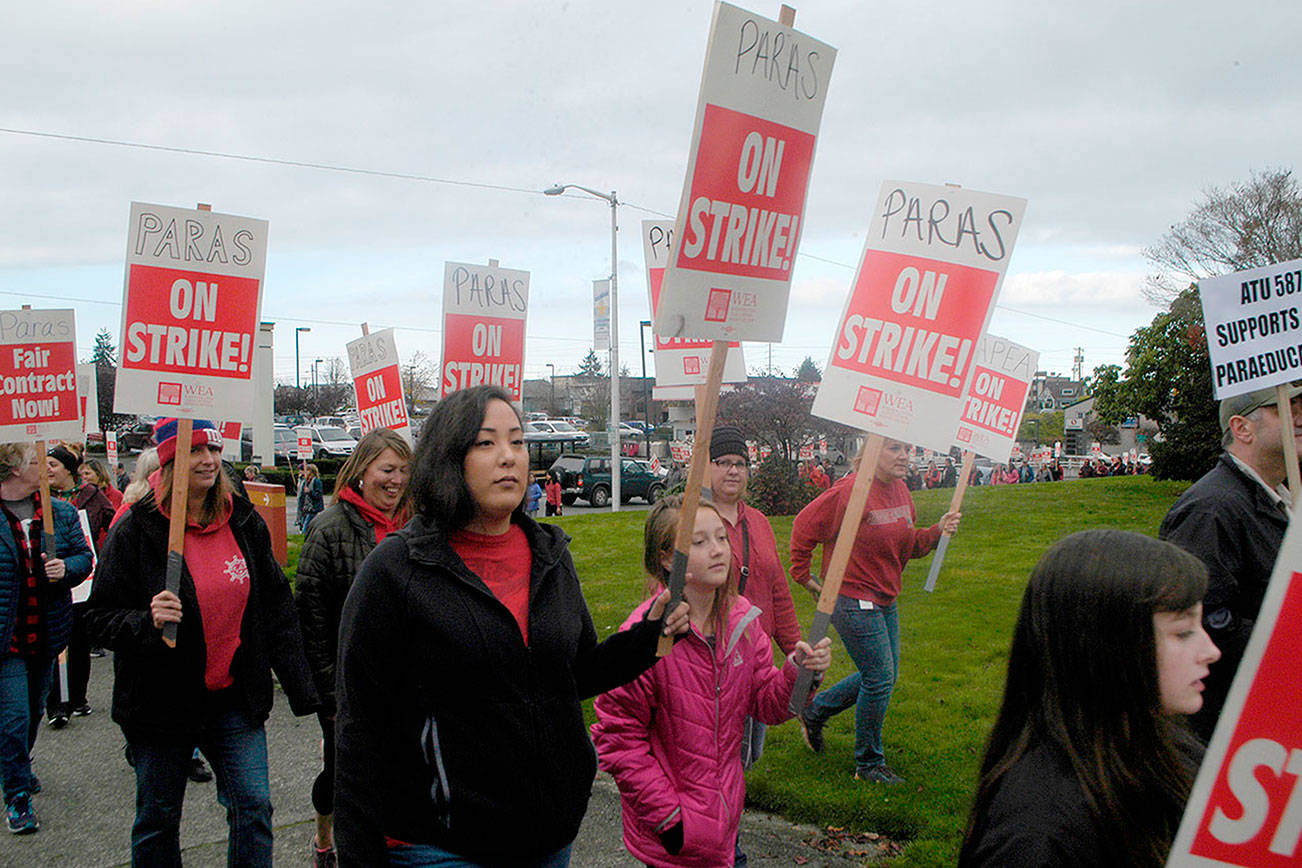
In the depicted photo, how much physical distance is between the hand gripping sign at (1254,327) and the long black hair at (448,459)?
3413mm

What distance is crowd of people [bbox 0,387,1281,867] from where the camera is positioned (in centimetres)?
168

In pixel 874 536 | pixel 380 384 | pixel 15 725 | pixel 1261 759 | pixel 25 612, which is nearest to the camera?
pixel 1261 759

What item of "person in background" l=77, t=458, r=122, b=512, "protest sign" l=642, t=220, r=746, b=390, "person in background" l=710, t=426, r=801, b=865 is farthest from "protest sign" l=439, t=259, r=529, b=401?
"person in background" l=77, t=458, r=122, b=512

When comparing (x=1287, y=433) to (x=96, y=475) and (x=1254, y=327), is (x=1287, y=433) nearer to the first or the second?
(x=1254, y=327)

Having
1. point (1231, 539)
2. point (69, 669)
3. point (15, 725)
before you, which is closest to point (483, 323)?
point (15, 725)

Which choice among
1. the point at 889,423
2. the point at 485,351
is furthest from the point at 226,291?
the point at 889,423

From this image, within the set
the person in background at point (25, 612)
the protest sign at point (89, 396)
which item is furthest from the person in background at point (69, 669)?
the protest sign at point (89, 396)

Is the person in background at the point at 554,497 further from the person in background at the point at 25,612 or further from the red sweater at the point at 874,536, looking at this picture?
the red sweater at the point at 874,536

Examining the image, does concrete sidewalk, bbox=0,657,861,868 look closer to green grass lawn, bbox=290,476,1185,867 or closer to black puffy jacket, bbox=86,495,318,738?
green grass lawn, bbox=290,476,1185,867

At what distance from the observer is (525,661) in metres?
2.43

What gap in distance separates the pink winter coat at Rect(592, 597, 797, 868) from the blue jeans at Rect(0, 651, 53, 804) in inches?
139

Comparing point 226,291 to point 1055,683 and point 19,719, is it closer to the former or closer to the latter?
point 19,719

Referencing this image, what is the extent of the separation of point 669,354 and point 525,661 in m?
3.82

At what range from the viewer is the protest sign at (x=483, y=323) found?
6.54 meters
